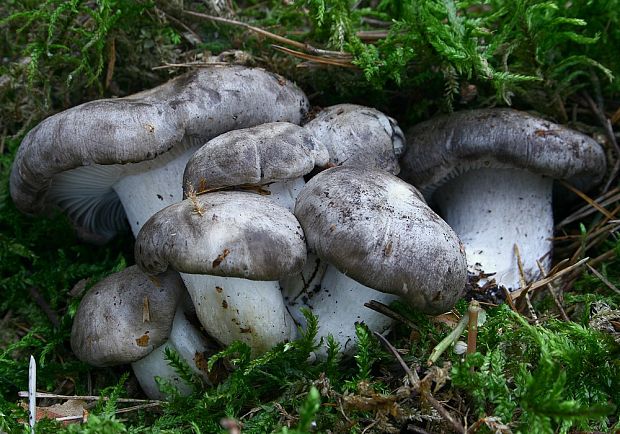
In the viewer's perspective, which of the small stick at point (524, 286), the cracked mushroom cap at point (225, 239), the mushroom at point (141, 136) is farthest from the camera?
the small stick at point (524, 286)

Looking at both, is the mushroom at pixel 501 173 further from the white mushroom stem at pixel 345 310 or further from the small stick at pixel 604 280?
the white mushroom stem at pixel 345 310

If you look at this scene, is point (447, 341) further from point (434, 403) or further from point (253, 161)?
point (253, 161)

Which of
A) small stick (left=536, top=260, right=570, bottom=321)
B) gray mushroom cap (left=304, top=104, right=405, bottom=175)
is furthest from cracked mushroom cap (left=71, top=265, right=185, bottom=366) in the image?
small stick (left=536, top=260, right=570, bottom=321)

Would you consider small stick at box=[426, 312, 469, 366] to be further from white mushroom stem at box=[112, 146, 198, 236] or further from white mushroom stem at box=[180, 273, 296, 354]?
white mushroom stem at box=[112, 146, 198, 236]

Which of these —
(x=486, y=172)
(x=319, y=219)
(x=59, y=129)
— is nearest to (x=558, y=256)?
(x=486, y=172)

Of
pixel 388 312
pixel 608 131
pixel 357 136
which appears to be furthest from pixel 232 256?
pixel 608 131

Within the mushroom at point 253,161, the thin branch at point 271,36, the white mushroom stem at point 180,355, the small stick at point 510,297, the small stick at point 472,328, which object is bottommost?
the white mushroom stem at point 180,355

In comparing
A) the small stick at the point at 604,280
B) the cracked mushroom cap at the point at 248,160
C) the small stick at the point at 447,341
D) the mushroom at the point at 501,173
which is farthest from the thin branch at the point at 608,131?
the cracked mushroom cap at the point at 248,160
